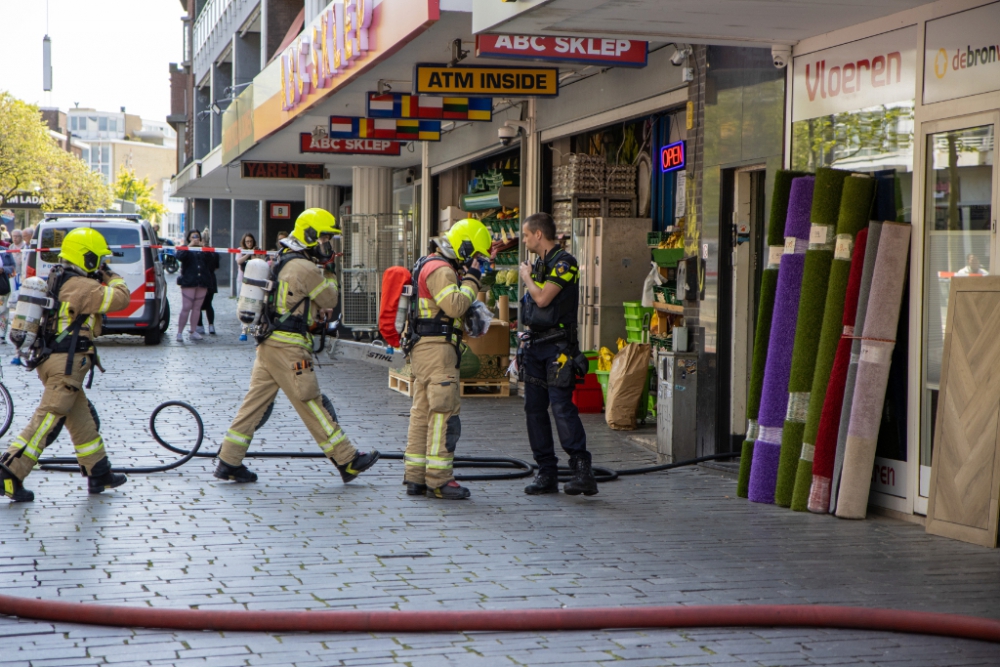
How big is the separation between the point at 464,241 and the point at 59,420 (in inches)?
109

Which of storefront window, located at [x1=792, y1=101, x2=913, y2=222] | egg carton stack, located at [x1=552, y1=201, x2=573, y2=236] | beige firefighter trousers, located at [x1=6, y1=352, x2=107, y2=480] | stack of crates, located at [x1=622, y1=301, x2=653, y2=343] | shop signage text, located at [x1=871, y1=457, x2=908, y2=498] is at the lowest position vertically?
shop signage text, located at [x1=871, y1=457, x2=908, y2=498]

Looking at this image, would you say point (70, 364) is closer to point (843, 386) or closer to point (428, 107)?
point (843, 386)

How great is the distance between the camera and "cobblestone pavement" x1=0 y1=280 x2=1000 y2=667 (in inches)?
178

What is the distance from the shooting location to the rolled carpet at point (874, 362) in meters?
6.99

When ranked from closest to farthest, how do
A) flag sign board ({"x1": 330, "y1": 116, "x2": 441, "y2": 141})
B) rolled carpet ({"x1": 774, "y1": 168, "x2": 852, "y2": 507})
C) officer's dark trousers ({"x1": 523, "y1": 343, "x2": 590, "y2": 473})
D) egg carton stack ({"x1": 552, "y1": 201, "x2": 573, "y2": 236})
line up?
rolled carpet ({"x1": 774, "y1": 168, "x2": 852, "y2": 507})
officer's dark trousers ({"x1": 523, "y1": 343, "x2": 590, "y2": 473})
egg carton stack ({"x1": 552, "y1": 201, "x2": 573, "y2": 236})
flag sign board ({"x1": 330, "y1": 116, "x2": 441, "y2": 141})

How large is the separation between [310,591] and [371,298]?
1430cm

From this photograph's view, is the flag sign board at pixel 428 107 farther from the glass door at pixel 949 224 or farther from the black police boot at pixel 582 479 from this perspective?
the glass door at pixel 949 224

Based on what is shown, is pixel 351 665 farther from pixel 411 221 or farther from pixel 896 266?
pixel 411 221

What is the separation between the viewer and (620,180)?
1295cm

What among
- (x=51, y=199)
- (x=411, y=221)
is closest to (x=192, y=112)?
(x=51, y=199)

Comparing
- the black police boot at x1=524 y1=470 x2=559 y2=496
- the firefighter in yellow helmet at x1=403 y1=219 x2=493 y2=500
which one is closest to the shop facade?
the black police boot at x1=524 y1=470 x2=559 y2=496

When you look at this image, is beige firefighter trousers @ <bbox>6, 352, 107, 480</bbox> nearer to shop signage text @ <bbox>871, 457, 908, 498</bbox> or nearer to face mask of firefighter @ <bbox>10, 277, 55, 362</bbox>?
face mask of firefighter @ <bbox>10, 277, 55, 362</bbox>

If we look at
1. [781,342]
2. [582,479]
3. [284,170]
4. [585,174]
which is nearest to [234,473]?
[582,479]

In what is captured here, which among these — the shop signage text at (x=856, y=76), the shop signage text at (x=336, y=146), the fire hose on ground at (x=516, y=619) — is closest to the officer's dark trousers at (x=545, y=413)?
the shop signage text at (x=856, y=76)
